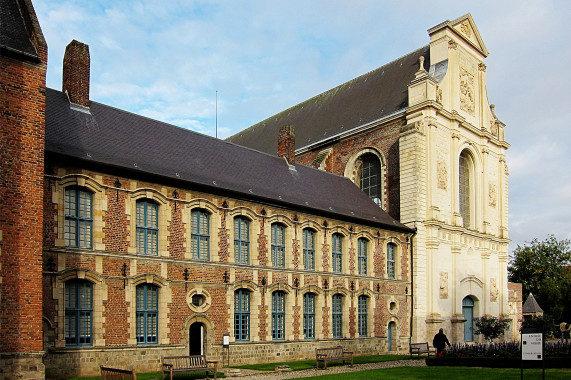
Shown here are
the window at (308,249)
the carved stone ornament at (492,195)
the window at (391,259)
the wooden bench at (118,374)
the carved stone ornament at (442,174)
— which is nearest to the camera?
the wooden bench at (118,374)

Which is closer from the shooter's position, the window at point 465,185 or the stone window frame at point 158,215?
the stone window frame at point 158,215

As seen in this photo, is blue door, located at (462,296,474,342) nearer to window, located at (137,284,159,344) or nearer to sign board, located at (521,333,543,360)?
window, located at (137,284,159,344)

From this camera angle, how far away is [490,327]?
3272 centimetres

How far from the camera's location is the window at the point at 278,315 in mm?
24516

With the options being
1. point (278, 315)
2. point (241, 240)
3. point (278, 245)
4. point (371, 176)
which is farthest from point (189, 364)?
point (371, 176)

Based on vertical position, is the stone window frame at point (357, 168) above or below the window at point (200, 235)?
above

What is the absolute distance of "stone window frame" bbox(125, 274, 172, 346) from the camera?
64.4 ft

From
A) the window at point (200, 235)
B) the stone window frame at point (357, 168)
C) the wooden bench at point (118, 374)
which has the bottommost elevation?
the wooden bench at point (118, 374)


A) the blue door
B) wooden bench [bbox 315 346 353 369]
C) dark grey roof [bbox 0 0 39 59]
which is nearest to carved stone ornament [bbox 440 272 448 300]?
the blue door

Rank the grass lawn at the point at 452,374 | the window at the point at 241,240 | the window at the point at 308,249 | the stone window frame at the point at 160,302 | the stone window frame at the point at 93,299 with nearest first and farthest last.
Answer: the grass lawn at the point at 452,374 → the stone window frame at the point at 93,299 → the stone window frame at the point at 160,302 → the window at the point at 241,240 → the window at the point at 308,249

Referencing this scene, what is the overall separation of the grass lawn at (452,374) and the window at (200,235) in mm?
6568

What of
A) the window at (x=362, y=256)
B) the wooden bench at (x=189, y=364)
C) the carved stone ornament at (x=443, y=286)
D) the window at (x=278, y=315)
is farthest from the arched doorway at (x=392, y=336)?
the wooden bench at (x=189, y=364)

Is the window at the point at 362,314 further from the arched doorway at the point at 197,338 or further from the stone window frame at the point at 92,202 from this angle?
the stone window frame at the point at 92,202

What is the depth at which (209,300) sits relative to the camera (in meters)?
22.0
